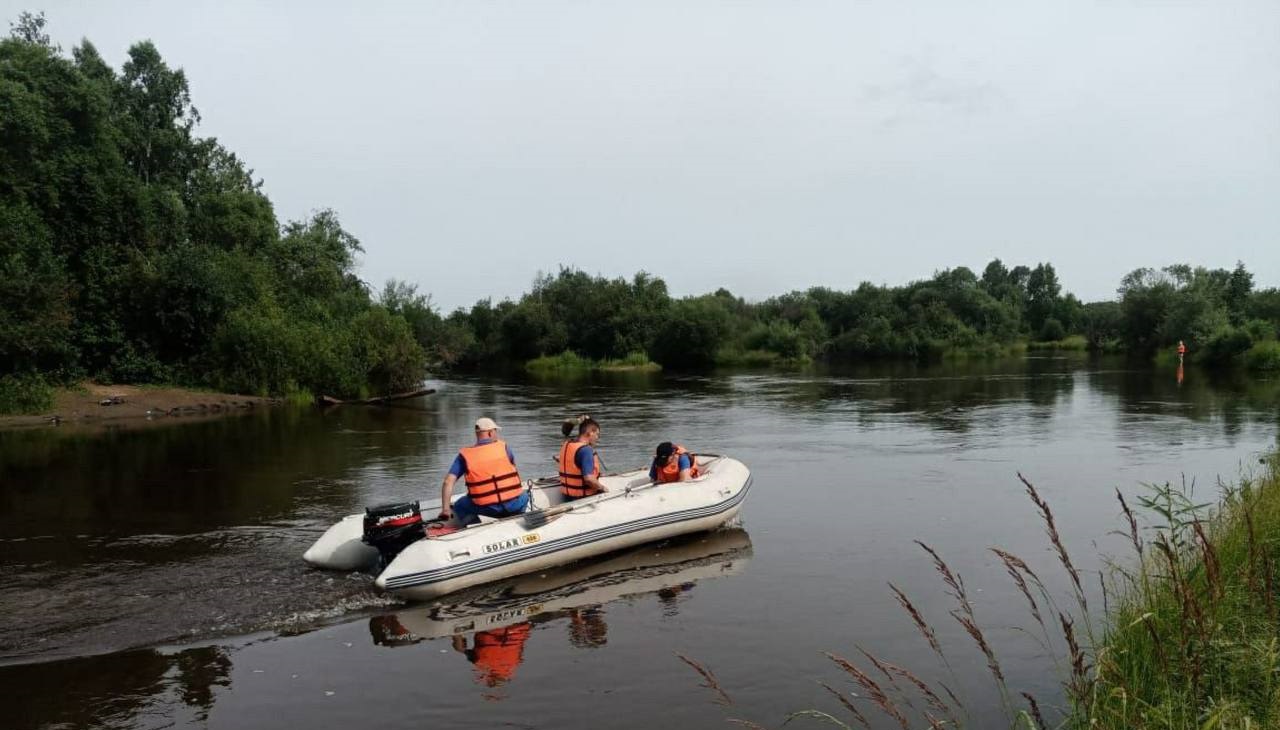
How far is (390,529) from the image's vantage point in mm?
8469

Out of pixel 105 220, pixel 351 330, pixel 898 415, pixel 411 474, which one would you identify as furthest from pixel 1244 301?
pixel 105 220

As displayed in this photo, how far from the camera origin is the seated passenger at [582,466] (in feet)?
33.4

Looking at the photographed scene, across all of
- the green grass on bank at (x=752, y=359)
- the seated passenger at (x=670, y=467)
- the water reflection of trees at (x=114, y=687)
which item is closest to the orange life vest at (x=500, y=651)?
the water reflection of trees at (x=114, y=687)

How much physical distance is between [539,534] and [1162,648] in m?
6.50

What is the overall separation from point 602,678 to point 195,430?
62.2ft

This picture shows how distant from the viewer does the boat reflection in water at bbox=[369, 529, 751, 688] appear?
727 cm

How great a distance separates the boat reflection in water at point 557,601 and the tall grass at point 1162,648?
90.7 inches

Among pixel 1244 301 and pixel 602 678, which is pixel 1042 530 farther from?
pixel 1244 301

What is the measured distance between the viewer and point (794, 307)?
7869 cm

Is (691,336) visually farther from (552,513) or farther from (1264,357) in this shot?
(552,513)

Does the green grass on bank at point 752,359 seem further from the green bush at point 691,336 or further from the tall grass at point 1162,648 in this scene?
the tall grass at point 1162,648

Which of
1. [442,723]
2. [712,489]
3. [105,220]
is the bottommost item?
[442,723]

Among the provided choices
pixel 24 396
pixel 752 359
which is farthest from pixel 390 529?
pixel 752 359

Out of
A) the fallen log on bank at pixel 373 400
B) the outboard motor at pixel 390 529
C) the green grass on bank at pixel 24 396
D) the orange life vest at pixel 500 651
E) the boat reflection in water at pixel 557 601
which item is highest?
the green grass on bank at pixel 24 396
